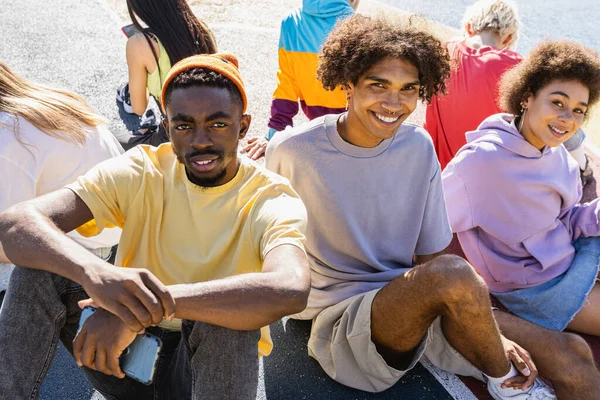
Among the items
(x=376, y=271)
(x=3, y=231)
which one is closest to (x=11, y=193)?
(x=3, y=231)

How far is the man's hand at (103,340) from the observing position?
203 cm

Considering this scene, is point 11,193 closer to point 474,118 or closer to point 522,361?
point 522,361

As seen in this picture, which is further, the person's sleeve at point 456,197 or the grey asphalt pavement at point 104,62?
the person's sleeve at point 456,197

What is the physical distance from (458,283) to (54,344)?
157 cm

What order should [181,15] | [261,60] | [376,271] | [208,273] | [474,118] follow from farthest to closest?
[261,60] → [474,118] → [181,15] → [376,271] → [208,273]

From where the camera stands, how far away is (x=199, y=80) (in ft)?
7.86

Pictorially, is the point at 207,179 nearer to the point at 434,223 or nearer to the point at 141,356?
the point at 141,356

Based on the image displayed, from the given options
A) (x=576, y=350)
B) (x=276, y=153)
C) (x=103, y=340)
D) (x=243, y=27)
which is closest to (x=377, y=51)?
(x=276, y=153)

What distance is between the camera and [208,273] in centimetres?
247

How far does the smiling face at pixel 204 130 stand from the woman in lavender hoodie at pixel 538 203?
4.76 ft

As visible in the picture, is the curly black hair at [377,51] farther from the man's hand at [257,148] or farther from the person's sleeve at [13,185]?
the person's sleeve at [13,185]

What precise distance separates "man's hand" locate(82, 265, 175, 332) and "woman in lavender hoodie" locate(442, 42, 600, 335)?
6.27 feet

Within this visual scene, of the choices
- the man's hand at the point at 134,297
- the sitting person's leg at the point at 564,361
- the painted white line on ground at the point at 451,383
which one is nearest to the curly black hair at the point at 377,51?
the sitting person's leg at the point at 564,361

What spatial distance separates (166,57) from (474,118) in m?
2.26
